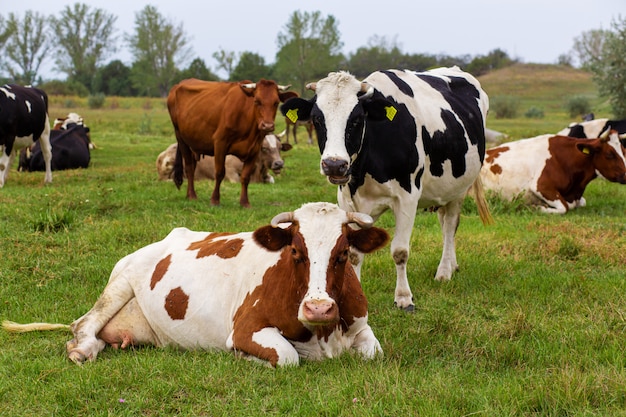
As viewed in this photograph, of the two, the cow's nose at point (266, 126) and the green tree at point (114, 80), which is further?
the green tree at point (114, 80)

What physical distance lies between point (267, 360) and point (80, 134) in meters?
17.0

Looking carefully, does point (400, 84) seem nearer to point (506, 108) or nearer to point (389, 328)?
point (389, 328)

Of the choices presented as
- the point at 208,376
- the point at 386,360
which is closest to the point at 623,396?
the point at 386,360

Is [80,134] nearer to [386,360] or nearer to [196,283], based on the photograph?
[196,283]

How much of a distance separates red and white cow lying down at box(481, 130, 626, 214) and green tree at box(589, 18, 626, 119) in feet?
67.3

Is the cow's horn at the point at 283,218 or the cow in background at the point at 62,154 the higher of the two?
the cow's horn at the point at 283,218

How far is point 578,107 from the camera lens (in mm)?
47562

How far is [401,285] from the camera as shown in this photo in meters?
6.49

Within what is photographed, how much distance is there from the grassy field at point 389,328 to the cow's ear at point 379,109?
1.75 m

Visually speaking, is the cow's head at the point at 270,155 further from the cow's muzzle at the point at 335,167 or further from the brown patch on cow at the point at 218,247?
the cow's muzzle at the point at 335,167

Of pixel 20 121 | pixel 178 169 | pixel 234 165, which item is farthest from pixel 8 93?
pixel 234 165

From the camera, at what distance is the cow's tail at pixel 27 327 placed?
556cm

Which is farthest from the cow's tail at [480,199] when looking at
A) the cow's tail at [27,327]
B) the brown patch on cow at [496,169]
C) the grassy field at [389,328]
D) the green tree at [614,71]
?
the green tree at [614,71]

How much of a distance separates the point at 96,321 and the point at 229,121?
717cm
